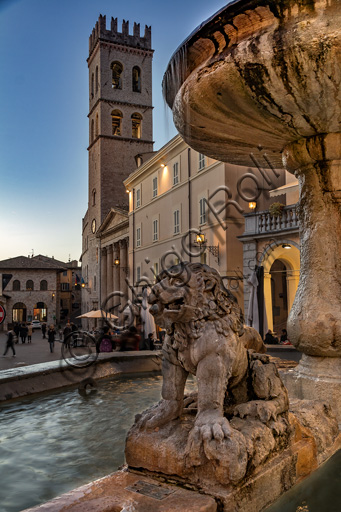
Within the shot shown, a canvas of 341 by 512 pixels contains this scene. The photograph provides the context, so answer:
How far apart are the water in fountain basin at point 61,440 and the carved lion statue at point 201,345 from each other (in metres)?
0.80

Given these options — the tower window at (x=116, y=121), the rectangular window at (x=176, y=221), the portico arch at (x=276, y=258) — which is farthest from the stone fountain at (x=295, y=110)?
the tower window at (x=116, y=121)

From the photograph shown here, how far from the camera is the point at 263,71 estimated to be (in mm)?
2875

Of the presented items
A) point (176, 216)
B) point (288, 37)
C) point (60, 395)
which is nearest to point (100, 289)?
point (176, 216)

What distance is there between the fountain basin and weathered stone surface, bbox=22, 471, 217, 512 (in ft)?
7.97

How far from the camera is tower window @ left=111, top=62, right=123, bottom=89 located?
49312 mm

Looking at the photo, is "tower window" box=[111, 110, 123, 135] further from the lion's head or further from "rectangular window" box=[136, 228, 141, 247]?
the lion's head

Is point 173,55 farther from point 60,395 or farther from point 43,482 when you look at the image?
point 60,395

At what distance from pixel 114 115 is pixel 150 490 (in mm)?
50804

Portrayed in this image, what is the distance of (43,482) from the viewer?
2693 mm

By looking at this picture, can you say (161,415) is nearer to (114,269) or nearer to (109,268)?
(114,269)

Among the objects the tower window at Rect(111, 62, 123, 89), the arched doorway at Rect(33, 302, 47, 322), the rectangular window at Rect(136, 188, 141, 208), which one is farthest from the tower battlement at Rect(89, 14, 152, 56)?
the arched doorway at Rect(33, 302, 47, 322)

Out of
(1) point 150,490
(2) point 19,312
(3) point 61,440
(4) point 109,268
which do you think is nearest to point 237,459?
(1) point 150,490

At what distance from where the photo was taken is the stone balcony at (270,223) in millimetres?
15978

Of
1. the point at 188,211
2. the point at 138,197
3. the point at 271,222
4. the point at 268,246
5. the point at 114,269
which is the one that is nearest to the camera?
the point at 271,222
